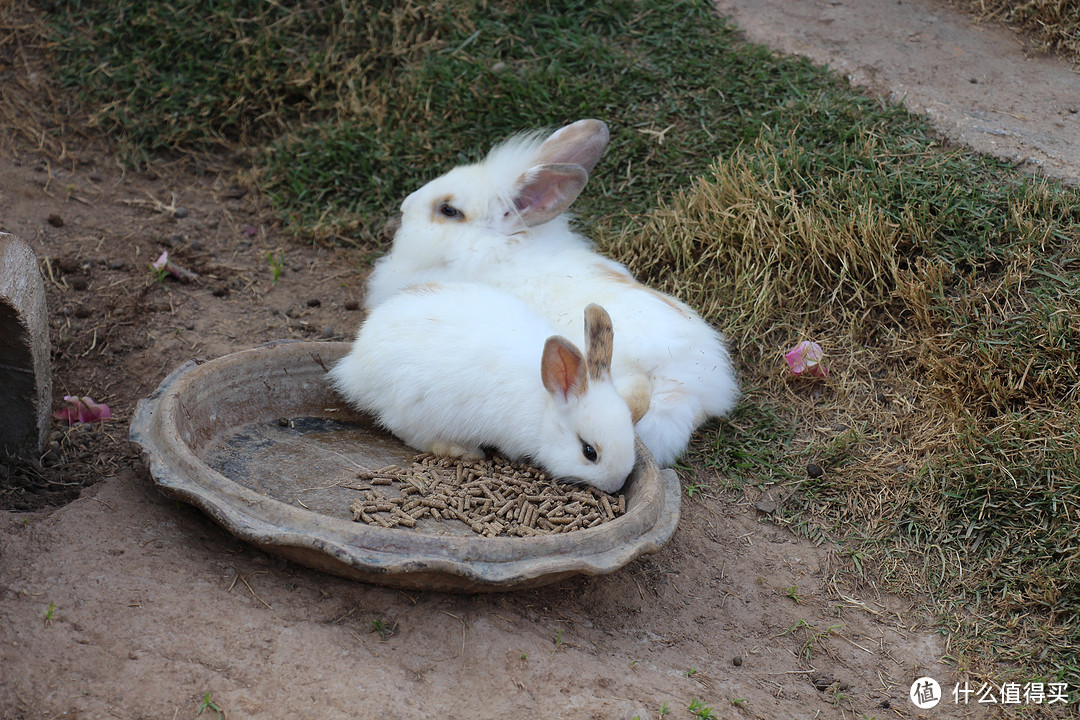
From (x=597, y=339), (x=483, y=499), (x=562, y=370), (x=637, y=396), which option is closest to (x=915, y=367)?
(x=637, y=396)

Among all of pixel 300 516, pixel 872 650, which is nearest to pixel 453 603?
pixel 300 516

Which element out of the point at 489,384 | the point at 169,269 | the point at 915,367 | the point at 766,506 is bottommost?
the point at 766,506

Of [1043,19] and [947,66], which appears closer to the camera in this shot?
[947,66]

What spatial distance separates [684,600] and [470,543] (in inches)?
37.2

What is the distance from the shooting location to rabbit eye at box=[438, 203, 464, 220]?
4.31 m

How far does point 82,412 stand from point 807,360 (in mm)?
3001

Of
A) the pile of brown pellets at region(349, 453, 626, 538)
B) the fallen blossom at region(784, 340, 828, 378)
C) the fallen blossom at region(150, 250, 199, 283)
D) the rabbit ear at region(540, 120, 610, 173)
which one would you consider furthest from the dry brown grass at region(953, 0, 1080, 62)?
the fallen blossom at region(150, 250, 199, 283)

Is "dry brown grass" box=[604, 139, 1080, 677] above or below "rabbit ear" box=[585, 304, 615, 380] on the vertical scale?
below

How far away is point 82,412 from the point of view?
3709mm

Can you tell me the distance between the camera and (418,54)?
580cm

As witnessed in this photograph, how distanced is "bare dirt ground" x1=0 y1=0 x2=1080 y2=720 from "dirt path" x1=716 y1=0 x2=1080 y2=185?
7.80 feet

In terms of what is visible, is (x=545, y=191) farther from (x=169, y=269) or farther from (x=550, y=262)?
(x=169, y=269)

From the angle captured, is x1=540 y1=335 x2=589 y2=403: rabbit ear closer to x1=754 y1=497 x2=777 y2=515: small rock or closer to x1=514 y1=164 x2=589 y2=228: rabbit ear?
x1=754 y1=497 x2=777 y2=515: small rock

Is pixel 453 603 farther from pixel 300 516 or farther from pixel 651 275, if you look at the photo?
pixel 651 275
